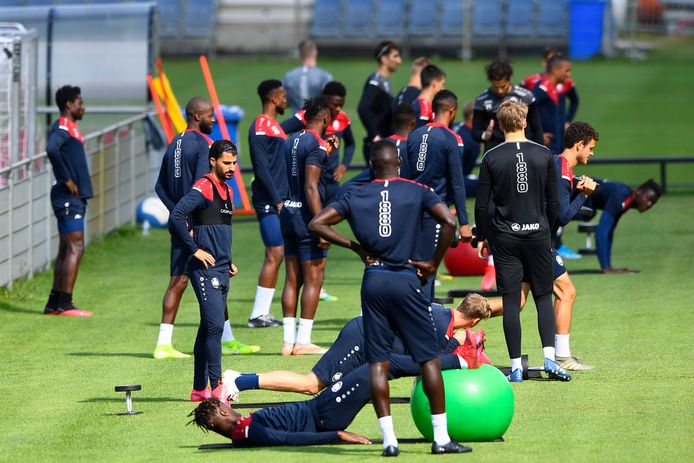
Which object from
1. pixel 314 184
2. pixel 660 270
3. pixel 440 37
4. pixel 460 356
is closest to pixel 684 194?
pixel 660 270

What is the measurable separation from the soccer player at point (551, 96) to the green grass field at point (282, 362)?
176cm

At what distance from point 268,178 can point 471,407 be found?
5.03m

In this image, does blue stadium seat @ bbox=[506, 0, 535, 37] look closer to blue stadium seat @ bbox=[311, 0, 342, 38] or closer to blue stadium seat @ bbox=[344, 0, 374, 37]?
blue stadium seat @ bbox=[344, 0, 374, 37]

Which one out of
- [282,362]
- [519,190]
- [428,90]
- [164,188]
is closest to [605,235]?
[428,90]

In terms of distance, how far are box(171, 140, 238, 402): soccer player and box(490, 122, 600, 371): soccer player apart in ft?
8.02

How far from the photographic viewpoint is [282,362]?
490 inches

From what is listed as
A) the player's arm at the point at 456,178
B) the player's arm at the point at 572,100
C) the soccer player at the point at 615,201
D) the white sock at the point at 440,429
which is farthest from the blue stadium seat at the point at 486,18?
the white sock at the point at 440,429

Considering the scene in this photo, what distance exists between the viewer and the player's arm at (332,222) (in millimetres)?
9117

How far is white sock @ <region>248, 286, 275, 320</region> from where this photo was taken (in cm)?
1419

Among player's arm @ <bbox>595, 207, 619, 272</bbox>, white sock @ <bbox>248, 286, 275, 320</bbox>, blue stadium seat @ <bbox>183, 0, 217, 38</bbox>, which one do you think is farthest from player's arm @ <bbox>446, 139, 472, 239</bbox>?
blue stadium seat @ <bbox>183, 0, 217, 38</bbox>

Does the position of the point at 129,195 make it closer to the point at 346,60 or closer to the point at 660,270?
the point at 660,270

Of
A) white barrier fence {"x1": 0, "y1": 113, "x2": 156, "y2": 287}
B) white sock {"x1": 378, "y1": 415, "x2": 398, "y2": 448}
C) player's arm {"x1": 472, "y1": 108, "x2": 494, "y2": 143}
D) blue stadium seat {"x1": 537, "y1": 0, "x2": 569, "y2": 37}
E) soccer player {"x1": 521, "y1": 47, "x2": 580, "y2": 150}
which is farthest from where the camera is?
blue stadium seat {"x1": 537, "y1": 0, "x2": 569, "y2": 37}

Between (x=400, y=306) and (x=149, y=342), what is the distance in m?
5.30

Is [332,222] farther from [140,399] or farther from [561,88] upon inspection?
[561,88]
